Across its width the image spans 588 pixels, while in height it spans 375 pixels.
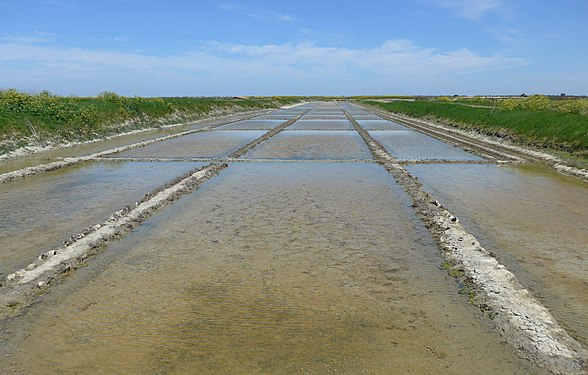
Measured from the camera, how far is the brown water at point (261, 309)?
13.7ft

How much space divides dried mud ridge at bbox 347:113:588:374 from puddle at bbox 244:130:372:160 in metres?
10.8

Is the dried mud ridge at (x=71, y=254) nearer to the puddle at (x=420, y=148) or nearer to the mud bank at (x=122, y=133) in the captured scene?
the mud bank at (x=122, y=133)

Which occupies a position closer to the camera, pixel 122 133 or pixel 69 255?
pixel 69 255

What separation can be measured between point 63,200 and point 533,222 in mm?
11078

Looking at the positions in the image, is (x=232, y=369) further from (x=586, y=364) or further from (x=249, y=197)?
(x=249, y=197)

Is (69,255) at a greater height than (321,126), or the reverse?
(321,126)

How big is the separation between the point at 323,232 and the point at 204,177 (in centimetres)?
670

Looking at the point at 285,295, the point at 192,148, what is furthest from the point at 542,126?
the point at 285,295

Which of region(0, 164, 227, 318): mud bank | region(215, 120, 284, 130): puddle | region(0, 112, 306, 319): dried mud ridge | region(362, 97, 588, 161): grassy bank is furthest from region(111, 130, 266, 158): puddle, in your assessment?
region(362, 97, 588, 161): grassy bank

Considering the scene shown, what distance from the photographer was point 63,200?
35.7ft

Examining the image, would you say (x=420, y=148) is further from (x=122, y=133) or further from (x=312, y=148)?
(x=122, y=133)

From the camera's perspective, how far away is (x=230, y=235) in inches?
315

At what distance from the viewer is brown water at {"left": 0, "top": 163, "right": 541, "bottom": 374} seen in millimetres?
4168

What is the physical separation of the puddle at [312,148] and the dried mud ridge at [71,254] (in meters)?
8.18
